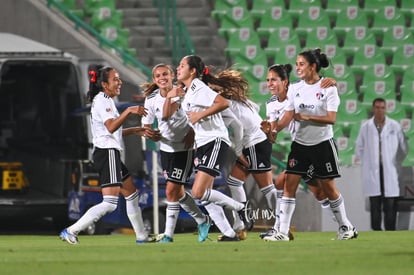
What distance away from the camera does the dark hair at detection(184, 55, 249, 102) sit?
15741mm

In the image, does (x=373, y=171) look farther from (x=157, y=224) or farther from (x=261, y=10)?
(x=261, y=10)

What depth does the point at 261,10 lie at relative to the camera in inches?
1089

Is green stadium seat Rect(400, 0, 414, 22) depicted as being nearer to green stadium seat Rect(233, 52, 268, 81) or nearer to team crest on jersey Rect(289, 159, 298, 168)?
green stadium seat Rect(233, 52, 268, 81)

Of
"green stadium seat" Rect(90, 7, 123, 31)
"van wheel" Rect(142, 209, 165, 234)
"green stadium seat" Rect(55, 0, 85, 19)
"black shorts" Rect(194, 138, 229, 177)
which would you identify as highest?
"green stadium seat" Rect(55, 0, 85, 19)

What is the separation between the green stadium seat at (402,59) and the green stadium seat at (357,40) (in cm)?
48

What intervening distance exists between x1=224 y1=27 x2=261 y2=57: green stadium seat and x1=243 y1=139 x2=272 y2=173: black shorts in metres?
9.62

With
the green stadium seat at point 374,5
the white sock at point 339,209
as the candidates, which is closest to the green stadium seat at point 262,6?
the green stadium seat at point 374,5

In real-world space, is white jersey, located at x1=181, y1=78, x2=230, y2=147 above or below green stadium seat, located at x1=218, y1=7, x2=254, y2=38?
below

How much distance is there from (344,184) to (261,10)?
5.64 metres

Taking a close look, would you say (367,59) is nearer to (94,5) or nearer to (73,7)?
(94,5)

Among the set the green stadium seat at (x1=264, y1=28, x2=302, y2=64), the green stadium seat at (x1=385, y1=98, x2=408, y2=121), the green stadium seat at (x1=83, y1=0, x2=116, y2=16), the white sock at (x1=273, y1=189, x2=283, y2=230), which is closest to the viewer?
the white sock at (x1=273, y1=189, x2=283, y2=230)

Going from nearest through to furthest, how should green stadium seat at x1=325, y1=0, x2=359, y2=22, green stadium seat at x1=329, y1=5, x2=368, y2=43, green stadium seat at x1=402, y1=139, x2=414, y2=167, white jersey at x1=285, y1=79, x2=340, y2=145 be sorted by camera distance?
1. white jersey at x1=285, y1=79, x2=340, y2=145
2. green stadium seat at x1=402, y1=139, x2=414, y2=167
3. green stadium seat at x1=329, y1=5, x2=368, y2=43
4. green stadium seat at x1=325, y1=0, x2=359, y2=22

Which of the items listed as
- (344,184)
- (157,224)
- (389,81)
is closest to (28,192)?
(157,224)

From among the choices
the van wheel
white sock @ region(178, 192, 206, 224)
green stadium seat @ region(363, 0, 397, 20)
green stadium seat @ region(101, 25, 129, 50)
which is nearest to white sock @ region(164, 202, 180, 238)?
white sock @ region(178, 192, 206, 224)
